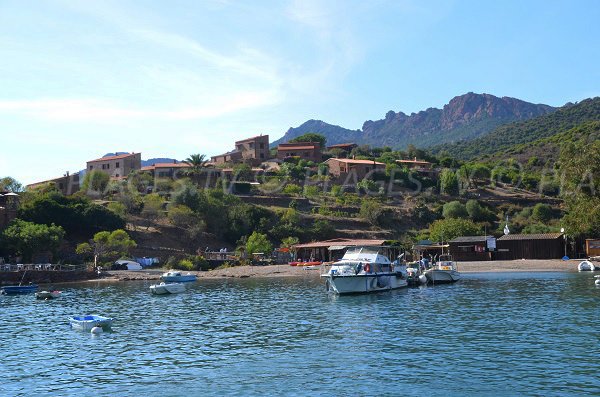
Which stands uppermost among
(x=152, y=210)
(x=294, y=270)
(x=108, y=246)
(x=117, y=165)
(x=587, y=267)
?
(x=117, y=165)

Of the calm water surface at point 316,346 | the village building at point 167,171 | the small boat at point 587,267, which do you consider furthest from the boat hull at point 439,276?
the village building at point 167,171

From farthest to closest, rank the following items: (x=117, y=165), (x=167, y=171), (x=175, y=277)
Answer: (x=117, y=165), (x=167, y=171), (x=175, y=277)

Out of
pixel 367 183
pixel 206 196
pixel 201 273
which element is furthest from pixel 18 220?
pixel 367 183

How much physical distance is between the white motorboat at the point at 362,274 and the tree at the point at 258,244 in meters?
34.3

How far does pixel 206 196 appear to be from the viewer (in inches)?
3981

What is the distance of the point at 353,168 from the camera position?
132 metres

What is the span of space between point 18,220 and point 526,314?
6608 centimetres

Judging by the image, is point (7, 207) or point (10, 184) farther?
point (10, 184)

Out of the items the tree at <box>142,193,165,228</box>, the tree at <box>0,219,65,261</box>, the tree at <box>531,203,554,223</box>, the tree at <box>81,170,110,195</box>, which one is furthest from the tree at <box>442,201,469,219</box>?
the tree at <box>0,219,65,261</box>

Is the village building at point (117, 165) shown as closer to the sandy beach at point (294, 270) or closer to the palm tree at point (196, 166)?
the palm tree at point (196, 166)

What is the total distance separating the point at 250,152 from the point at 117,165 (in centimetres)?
3450

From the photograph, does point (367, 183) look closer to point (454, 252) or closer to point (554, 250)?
point (454, 252)

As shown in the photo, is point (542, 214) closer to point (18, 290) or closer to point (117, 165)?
point (117, 165)

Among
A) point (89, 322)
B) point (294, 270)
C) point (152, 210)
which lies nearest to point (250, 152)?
point (152, 210)
